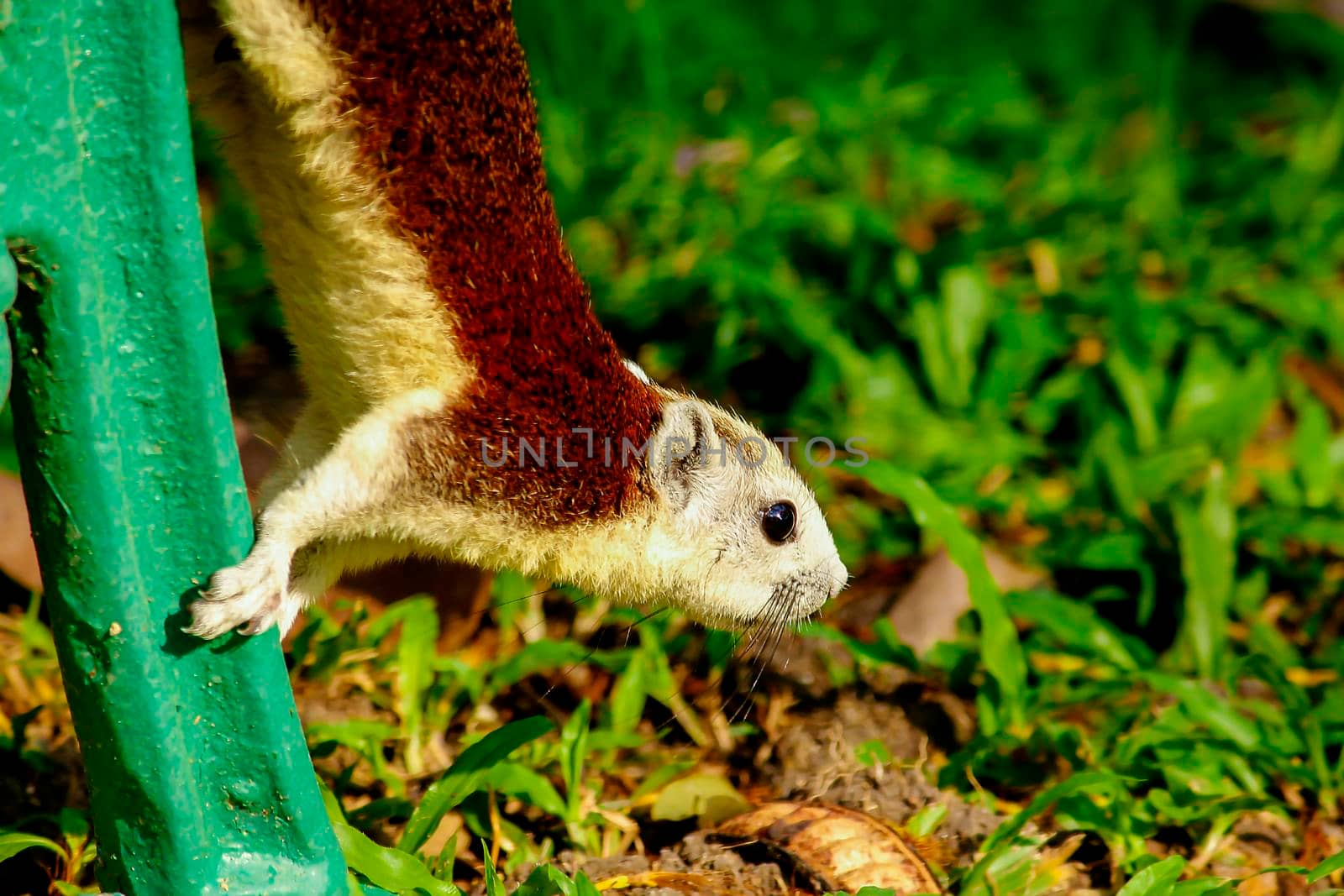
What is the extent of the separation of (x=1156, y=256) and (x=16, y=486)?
13.1 ft

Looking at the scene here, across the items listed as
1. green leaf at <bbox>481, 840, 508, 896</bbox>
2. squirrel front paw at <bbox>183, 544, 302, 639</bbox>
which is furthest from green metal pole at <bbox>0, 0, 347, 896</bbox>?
green leaf at <bbox>481, 840, 508, 896</bbox>

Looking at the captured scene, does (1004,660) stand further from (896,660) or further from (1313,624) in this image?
(1313,624)

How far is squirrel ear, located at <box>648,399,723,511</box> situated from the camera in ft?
9.05

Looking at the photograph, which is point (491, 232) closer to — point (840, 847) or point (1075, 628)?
point (840, 847)

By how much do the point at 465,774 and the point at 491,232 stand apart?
1.11 meters

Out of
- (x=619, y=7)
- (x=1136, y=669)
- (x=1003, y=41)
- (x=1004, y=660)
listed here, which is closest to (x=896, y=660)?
(x=1004, y=660)

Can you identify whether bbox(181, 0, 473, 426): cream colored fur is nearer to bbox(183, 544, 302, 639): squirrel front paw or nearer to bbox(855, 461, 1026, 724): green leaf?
bbox(183, 544, 302, 639): squirrel front paw

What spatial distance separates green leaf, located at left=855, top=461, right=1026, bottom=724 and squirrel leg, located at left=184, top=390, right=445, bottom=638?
1.40 metres

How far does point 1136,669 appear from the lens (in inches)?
139

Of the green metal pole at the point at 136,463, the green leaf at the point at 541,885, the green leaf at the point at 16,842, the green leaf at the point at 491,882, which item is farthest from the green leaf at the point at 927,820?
the green leaf at the point at 16,842

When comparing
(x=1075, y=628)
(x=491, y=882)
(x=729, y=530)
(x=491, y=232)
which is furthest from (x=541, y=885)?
(x=1075, y=628)

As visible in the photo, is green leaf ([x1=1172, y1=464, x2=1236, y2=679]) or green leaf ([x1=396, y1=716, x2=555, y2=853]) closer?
green leaf ([x1=396, y1=716, x2=555, y2=853])

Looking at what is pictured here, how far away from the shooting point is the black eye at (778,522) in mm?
2865

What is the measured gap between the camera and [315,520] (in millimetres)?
2369
